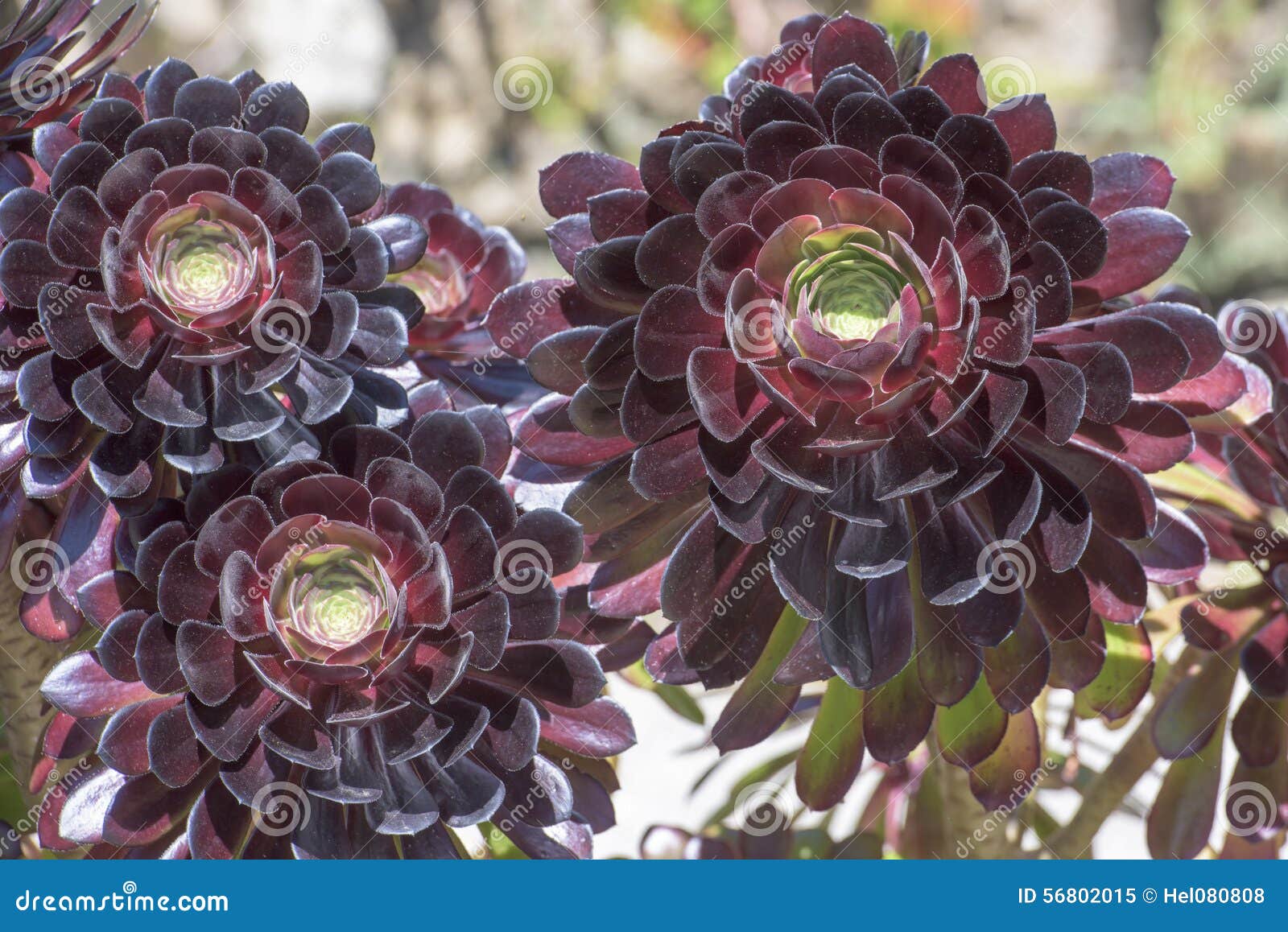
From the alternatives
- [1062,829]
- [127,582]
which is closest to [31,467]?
[127,582]

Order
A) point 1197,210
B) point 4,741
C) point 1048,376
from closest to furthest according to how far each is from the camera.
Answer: point 1048,376
point 4,741
point 1197,210

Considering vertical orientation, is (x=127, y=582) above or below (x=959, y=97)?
below

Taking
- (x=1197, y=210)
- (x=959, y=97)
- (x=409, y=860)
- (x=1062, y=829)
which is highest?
(x=1197, y=210)

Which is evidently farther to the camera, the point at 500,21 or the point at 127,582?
the point at 500,21

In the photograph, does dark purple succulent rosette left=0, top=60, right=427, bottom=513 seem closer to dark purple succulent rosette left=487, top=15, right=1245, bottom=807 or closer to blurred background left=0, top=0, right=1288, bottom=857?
dark purple succulent rosette left=487, top=15, right=1245, bottom=807

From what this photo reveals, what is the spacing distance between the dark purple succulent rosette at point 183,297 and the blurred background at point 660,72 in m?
2.35

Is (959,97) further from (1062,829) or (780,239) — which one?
(1062,829)

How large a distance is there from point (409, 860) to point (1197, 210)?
3.06m

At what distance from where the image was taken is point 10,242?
1.32 ft
